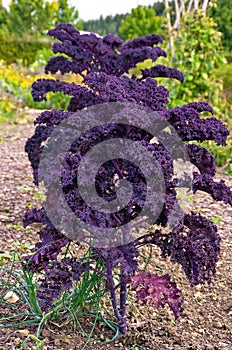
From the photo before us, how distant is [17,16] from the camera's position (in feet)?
91.3

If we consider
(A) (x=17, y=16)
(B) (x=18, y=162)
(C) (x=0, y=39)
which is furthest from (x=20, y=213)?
(A) (x=17, y=16)

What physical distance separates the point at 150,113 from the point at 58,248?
688mm

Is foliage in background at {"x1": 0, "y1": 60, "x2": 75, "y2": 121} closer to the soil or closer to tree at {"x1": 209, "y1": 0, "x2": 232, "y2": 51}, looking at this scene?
the soil

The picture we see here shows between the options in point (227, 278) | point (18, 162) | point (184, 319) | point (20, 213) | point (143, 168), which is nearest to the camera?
point (143, 168)

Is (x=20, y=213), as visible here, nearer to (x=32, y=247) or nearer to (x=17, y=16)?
(x=32, y=247)

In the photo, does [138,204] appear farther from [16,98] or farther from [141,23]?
[141,23]

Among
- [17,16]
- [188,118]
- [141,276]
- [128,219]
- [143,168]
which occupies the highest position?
[17,16]

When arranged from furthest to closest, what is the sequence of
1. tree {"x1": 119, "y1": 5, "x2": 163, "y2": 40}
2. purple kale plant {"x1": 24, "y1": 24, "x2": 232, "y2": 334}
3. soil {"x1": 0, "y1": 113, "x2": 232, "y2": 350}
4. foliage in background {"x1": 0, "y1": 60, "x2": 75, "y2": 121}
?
tree {"x1": 119, "y1": 5, "x2": 163, "y2": 40} → foliage in background {"x1": 0, "y1": 60, "x2": 75, "y2": 121} → soil {"x1": 0, "y1": 113, "x2": 232, "y2": 350} → purple kale plant {"x1": 24, "y1": 24, "x2": 232, "y2": 334}

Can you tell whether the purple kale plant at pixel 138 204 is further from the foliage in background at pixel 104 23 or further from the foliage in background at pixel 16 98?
the foliage in background at pixel 104 23

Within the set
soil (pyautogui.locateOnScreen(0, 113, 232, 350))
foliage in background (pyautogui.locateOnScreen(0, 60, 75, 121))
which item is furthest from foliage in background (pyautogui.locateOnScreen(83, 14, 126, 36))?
soil (pyautogui.locateOnScreen(0, 113, 232, 350))

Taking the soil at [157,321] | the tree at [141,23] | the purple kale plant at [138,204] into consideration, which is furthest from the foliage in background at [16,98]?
the tree at [141,23]

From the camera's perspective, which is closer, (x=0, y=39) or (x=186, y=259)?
(x=186, y=259)

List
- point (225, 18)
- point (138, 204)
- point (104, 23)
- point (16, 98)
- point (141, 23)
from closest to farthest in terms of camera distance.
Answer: point (138, 204) → point (16, 98) → point (225, 18) → point (141, 23) → point (104, 23)

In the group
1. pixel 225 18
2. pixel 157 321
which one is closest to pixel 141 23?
pixel 225 18
